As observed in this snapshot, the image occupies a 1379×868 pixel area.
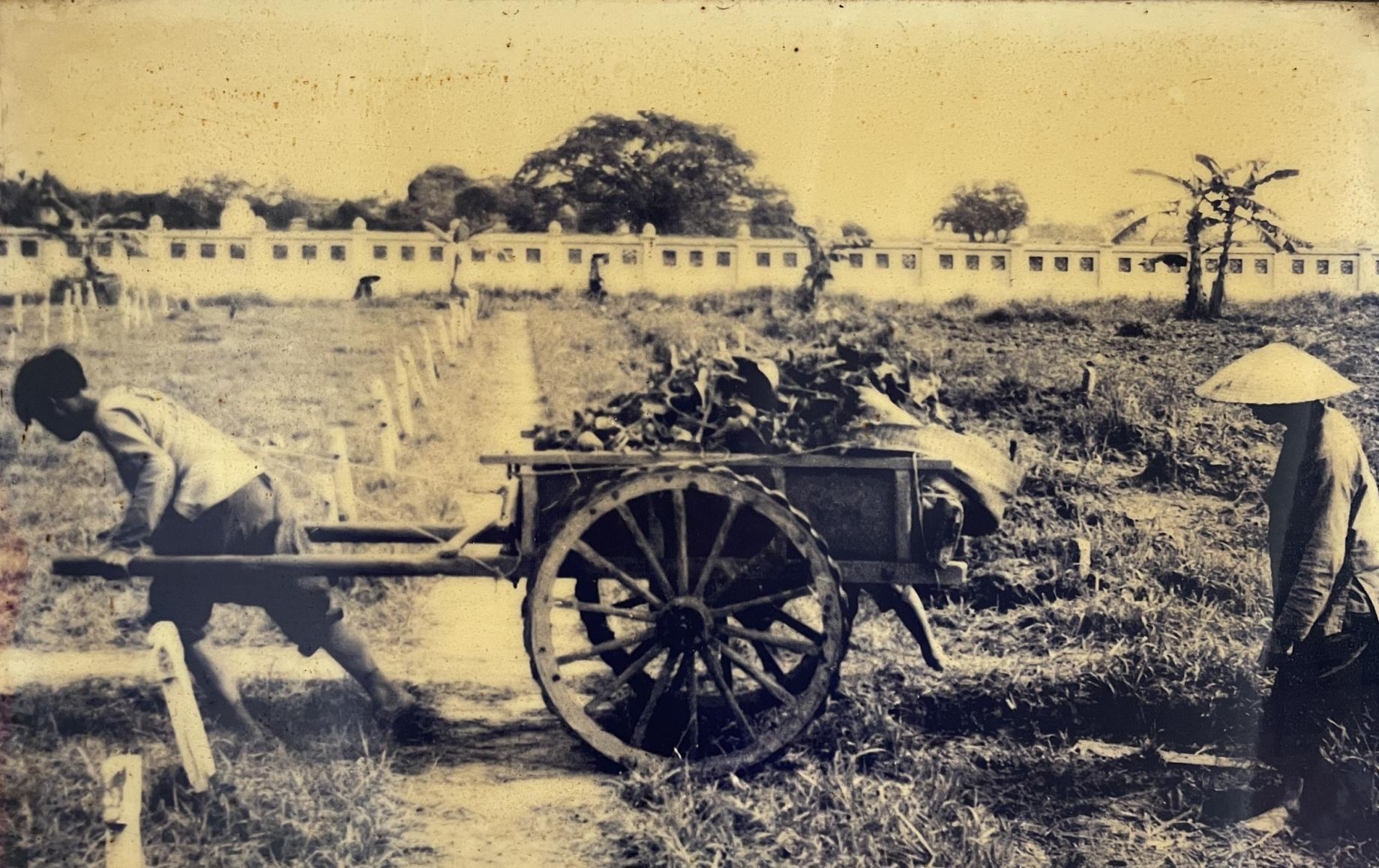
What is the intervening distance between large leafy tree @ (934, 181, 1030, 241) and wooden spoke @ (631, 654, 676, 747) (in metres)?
1.77

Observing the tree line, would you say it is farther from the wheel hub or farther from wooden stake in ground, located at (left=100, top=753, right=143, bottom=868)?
wooden stake in ground, located at (left=100, top=753, right=143, bottom=868)

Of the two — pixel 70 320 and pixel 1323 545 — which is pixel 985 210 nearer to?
pixel 1323 545

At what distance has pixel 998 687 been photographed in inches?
149

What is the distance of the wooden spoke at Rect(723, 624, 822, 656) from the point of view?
3.49m

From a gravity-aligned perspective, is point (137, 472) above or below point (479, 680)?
above

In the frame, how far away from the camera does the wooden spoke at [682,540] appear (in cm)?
346

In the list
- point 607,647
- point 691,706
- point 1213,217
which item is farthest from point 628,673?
point 1213,217

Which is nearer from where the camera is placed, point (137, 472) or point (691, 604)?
point (691, 604)

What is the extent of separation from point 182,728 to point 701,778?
1.72m

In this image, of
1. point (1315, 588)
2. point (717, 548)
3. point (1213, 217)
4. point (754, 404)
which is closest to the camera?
point (717, 548)

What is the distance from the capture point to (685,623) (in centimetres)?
349

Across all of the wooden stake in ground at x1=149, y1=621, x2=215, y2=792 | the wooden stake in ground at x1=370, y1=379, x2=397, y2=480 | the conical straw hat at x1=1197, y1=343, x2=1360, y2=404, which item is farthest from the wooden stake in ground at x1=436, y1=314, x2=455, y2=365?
the conical straw hat at x1=1197, y1=343, x2=1360, y2=404

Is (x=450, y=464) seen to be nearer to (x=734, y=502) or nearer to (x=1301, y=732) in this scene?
(x=734, y=502)

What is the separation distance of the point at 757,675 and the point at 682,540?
49 centimetres
